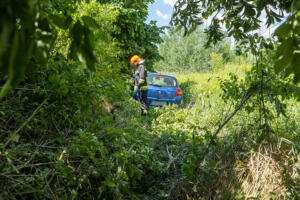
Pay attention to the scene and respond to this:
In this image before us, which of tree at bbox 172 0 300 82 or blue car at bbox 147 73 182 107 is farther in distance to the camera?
blue car at bbox 147 73 182 107

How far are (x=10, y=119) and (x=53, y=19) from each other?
1.62 meters

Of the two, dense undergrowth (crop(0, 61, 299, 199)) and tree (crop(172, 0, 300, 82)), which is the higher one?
tree (crop(172, 0, 300, 82))

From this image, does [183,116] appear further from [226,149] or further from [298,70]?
[298,70]

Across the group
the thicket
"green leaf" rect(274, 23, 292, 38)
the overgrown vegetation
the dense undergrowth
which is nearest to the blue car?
the overgrown vegetation

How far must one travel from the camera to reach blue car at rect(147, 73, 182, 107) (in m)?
7.57

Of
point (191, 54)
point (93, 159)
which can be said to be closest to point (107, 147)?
point (93, 159)

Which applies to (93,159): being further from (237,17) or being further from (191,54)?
(191,54)

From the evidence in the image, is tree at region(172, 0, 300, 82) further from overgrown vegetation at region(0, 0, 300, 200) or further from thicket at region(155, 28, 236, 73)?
thicket at region(155, 28, 236, 73)

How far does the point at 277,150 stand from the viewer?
2.22 metres

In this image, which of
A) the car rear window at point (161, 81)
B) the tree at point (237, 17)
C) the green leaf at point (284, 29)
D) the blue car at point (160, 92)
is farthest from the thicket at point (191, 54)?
the green leaf at point (284, 29)

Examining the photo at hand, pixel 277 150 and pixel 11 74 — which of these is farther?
pixel 277 150

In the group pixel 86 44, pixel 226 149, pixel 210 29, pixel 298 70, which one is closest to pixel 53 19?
pixel 86 44

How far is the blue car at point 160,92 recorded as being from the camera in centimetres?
757

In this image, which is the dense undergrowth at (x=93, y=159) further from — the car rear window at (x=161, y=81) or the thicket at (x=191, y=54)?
the thicket at (x=191, y=54)
